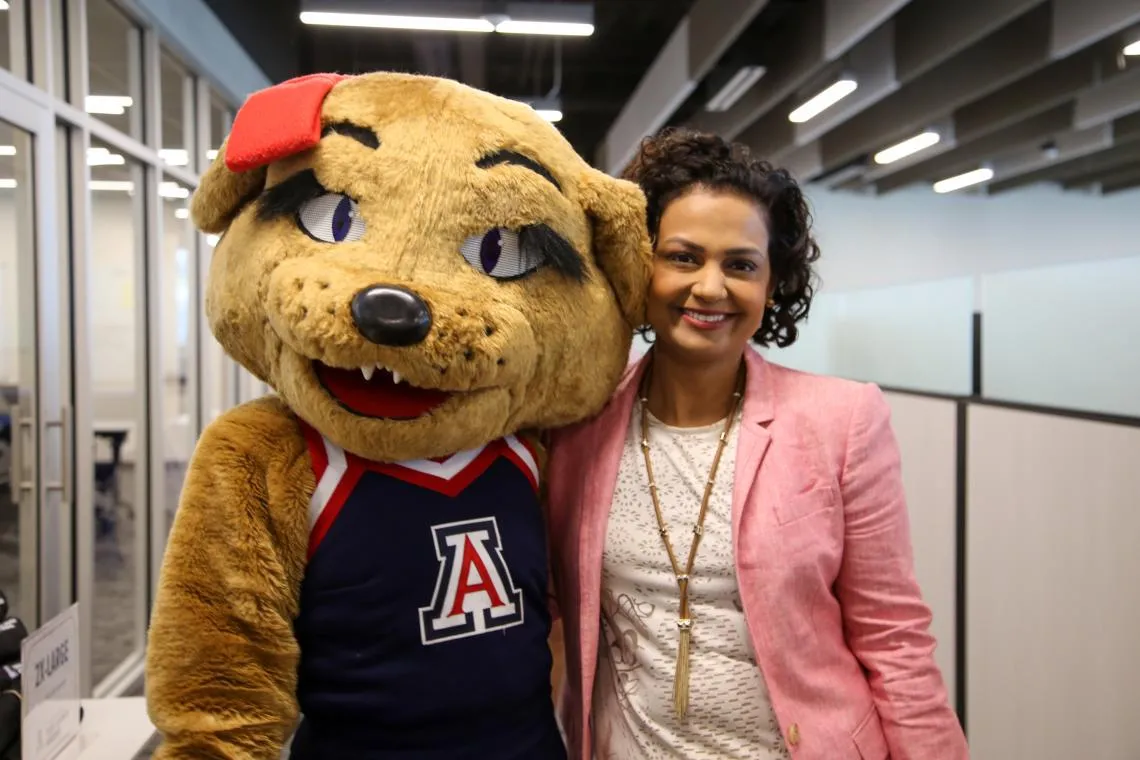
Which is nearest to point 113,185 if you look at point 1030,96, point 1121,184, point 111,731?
point 111,731

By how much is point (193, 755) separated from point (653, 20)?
6193mm

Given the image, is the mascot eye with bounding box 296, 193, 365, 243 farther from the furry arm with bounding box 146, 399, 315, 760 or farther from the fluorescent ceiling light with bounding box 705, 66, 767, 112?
the fluorescent ceiling light with bounding box 705, 66, 767, 112

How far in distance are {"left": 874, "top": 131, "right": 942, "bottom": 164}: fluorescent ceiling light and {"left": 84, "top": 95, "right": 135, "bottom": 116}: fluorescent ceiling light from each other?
5226 millimetres

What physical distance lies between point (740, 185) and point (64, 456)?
101 inches

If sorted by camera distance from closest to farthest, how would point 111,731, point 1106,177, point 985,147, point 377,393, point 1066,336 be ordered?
point 377,393, point 111,731, point 1066,336, point 985,147, point 1106,177

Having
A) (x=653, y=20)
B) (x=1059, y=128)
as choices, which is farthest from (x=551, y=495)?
(x=1059, y=128)

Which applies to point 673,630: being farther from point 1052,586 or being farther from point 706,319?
point 1052,586

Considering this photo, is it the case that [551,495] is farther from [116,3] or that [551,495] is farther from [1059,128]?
[1059,128]

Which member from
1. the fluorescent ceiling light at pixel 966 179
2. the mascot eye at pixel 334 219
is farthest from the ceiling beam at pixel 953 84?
the mascot eye at pixel 334 219

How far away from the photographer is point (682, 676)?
1155mm

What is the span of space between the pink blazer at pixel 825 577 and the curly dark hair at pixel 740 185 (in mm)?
214

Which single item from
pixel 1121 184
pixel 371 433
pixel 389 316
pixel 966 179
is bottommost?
pixel 371 433

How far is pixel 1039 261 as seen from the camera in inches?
394

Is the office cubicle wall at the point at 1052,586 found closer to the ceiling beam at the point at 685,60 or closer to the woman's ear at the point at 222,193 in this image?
the ceiling beam at the point at 685,60
